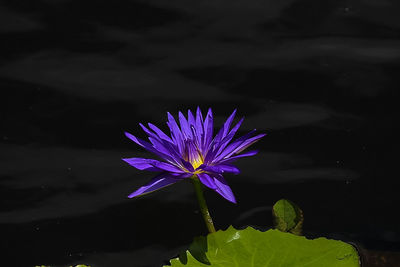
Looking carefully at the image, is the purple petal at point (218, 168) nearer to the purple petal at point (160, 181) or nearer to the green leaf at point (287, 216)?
the purple petal at point (160, 181)

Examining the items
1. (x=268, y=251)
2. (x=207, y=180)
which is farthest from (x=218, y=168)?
(x=268, y=251)

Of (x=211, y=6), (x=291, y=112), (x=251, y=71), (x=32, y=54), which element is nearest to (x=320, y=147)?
(x=291, y=112)

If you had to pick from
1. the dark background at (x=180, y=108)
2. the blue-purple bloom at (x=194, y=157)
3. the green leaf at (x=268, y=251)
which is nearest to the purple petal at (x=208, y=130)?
the blue-purple bloom at (x=194, y=157)

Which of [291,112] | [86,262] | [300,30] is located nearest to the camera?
[86,262]

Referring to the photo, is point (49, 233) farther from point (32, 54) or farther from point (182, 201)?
point (32, 54)

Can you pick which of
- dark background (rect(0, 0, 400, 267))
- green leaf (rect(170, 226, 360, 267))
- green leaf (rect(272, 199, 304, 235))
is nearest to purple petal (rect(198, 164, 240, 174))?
green leaf (rect(170, 226, 360, 267))
